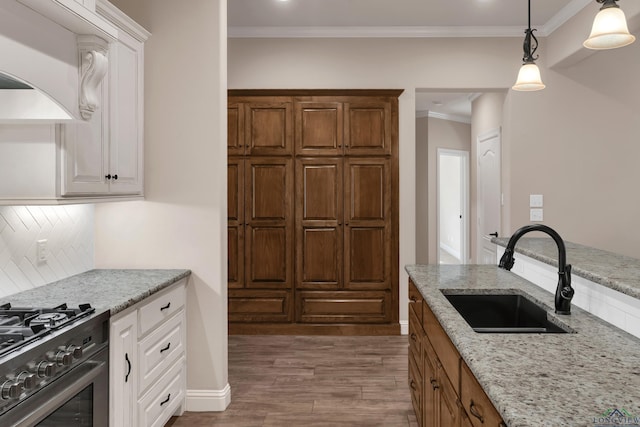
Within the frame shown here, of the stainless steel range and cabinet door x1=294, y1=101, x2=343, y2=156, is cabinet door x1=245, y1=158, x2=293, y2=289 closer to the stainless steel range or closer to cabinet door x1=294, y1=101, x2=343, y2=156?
cabinet door x1=294, y1=101, x2=343, y2=156

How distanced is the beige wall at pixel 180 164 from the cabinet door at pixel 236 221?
1555 mm

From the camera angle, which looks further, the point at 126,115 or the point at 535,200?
the point at 535,200

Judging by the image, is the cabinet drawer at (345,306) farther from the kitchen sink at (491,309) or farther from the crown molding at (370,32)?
the crown molding at (370,32)

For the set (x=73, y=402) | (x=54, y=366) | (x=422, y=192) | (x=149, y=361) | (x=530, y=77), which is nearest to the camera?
(x=54, y=366)

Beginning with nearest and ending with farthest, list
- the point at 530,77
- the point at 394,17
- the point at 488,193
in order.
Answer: the point at 530,77 → the point at 394,17 → the point at 488,193

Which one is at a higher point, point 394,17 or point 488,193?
point 394,17

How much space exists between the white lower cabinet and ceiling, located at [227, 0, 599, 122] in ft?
8.97

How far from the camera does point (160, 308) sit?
252 centimetres

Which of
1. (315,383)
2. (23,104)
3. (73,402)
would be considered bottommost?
(315,383)

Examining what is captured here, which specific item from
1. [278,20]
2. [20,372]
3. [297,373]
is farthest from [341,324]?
[20,372]

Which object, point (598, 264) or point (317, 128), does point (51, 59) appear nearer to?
point (598, 264)

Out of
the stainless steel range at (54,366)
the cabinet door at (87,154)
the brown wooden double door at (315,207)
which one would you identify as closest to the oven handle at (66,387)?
the stainless steel range at (54,366)

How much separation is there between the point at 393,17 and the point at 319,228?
6.93 feet

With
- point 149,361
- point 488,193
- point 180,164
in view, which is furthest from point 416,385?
point 488,193
